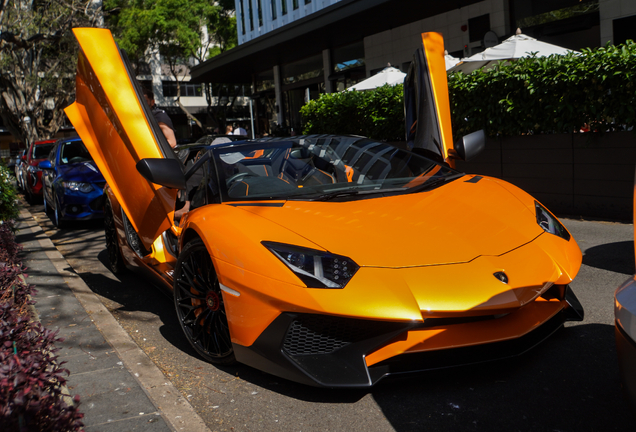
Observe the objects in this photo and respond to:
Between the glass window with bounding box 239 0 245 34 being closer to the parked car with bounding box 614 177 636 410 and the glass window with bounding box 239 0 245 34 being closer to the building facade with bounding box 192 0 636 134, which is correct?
the building facade with bounding box 192 0 636 134

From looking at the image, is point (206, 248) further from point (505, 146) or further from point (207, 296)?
point (505, 146)

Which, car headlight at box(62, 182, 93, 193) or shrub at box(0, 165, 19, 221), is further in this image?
car headlight at box(62, 182, 93, 193)

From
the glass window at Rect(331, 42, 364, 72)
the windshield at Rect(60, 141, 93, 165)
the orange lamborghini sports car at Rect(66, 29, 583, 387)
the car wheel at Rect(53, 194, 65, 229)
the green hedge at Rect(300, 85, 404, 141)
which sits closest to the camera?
the orange lamborghini sports car at Rect(66, 29, 583, 387)

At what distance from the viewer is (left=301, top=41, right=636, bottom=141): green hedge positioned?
7023 mm

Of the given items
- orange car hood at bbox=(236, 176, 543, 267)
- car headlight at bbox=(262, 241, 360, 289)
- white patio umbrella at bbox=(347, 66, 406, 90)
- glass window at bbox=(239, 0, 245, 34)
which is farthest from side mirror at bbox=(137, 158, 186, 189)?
glass window at bbox=(239, 0, 245, 34)

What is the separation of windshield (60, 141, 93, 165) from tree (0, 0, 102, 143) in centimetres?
399

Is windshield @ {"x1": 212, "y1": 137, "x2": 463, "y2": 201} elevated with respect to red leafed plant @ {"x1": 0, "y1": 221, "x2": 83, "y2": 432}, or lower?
elevated

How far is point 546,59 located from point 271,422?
22.5 ft

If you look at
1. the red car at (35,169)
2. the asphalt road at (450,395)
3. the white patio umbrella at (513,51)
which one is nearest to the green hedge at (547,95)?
the white patio umbrella at (513,51)

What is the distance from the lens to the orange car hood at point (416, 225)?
113 inches

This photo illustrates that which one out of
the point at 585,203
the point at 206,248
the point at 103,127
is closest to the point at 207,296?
the point at 206,248

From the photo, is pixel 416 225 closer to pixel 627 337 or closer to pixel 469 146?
pixel 627 337

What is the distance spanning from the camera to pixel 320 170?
425 cm

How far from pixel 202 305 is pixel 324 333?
1.05 m
